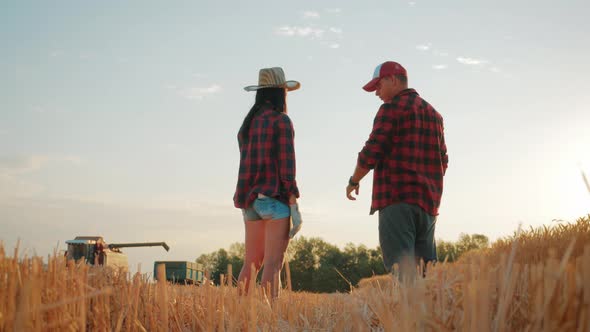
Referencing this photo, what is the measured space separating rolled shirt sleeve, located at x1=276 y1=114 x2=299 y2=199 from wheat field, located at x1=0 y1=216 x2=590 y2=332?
1116mm

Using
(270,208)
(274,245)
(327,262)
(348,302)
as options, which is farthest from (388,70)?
(327,262)

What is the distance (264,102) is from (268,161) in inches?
27.9

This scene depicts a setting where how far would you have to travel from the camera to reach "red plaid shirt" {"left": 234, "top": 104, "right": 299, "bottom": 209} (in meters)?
4.89

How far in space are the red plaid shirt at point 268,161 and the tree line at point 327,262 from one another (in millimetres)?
24713

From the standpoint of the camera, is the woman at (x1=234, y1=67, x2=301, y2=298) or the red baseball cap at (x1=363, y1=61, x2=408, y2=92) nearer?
the woman at (x1=234, y1=67, x2=301, y2=298)

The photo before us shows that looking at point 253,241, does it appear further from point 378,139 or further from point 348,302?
point 348,302

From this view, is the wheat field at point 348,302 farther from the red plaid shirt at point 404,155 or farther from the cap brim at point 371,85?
the cap brim at point 371,85

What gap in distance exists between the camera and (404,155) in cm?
472

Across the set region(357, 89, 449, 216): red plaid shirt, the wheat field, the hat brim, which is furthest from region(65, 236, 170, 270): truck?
the wheat field

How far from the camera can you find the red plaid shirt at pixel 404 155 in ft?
15.3

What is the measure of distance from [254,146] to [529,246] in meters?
3.62

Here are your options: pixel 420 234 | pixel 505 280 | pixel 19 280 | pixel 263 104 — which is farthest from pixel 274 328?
pixel 263 104

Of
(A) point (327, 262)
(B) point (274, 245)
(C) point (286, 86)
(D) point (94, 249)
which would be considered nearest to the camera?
(B) point (274, 245)

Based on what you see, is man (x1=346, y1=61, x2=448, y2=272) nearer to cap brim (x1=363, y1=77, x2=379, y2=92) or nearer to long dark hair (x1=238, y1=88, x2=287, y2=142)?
cap brim (x1=363, y1=77, x2=379, y2=92)
